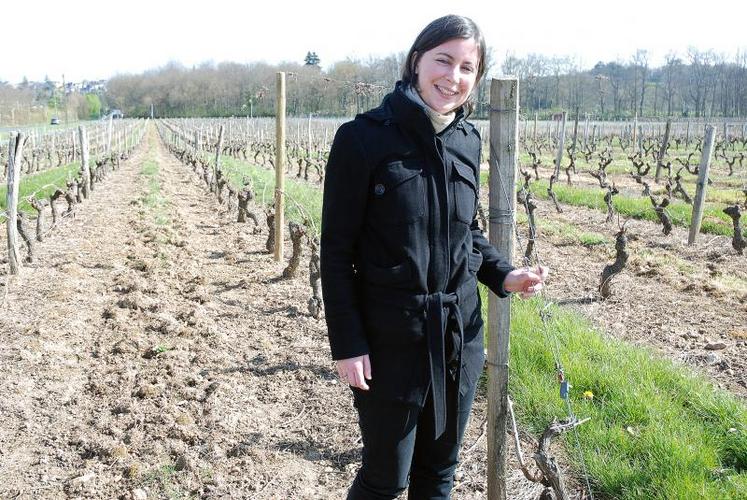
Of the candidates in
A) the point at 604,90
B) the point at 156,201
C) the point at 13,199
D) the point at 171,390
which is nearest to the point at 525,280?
the point at 171,390

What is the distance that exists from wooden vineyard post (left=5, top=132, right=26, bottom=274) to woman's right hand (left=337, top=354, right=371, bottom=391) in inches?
240

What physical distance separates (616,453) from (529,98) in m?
69.5

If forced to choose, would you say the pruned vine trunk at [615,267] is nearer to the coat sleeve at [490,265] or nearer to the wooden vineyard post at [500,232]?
the wooden vineyard post at [500,232]

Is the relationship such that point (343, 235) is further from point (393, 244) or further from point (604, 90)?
point (604, 90)

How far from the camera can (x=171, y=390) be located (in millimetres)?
3887

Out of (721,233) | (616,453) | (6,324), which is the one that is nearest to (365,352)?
(616,453)

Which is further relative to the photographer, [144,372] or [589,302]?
[589,302]

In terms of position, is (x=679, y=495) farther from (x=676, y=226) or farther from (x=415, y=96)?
(x=676, y=226)

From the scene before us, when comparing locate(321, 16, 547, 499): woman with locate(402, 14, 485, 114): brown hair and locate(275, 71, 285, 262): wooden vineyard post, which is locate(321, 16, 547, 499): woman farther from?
locate(275, 71, 285, 262): wooden vineyard post

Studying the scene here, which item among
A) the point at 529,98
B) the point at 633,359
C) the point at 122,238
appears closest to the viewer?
the point at 633,359

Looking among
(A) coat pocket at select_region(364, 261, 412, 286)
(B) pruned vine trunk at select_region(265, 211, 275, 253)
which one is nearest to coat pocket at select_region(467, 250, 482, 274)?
(A) coat pocket at select_region(364, 261, 412, 286)

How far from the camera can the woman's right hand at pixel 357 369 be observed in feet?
5.41

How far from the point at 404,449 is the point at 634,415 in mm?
2078

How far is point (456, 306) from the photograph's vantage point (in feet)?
5.68
